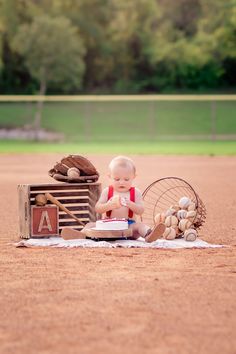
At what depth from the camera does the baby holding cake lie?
9.51 metres

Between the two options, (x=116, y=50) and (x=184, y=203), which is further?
(x=116, y=50)

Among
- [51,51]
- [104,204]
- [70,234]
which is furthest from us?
[51,51]

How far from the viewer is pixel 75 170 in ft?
33.6

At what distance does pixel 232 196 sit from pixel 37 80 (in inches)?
1277

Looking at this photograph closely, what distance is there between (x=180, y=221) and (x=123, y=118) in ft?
104

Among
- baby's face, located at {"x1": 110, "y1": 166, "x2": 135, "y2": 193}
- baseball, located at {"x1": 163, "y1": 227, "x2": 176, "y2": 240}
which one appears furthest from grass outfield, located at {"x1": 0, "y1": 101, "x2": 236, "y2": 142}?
baby's face, located at {"x1": 110, "y1": 166, "x2": 135, "y2": 193}

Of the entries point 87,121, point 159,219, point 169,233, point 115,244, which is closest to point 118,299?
point 115,244

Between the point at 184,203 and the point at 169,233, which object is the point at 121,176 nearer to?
the point at 169,233

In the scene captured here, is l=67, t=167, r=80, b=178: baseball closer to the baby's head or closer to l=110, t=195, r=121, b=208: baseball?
the baby's head

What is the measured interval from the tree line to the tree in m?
0.04

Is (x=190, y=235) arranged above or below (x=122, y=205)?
below

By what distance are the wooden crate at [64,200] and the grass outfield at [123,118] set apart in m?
30.0

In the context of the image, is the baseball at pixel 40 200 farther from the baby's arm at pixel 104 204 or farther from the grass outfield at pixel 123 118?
the grass outfield at pixel 123 118

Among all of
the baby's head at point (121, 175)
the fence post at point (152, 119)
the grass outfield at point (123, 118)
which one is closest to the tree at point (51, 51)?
the grass outfield at point (123, 118)
